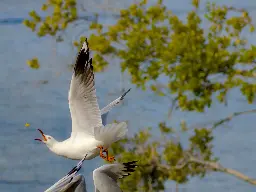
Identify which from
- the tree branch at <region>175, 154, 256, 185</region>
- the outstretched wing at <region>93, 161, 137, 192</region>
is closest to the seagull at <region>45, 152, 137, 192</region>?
the outstretched wing at <region>93, 161, 137, 192</region>

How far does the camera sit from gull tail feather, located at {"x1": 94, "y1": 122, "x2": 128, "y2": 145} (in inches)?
83.6

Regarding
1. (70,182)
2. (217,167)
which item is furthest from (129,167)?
(217,167)

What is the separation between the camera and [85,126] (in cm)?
224

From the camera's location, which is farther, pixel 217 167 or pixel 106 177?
pixel 217 167

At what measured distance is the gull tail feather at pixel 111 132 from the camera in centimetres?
212

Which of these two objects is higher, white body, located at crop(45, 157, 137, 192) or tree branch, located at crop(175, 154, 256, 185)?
white body, located at crop(45, 157, 137, 192)

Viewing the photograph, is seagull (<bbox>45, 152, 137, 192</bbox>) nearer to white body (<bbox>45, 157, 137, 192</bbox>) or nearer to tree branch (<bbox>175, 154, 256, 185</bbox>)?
white body (<bbox>45, 157, 137, 192</bbox>)

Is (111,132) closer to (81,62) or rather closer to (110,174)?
(110,174)

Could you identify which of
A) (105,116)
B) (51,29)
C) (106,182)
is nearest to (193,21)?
(51,29)

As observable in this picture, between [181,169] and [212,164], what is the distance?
0.59 feet

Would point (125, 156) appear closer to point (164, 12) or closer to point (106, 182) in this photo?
point (164, 12)

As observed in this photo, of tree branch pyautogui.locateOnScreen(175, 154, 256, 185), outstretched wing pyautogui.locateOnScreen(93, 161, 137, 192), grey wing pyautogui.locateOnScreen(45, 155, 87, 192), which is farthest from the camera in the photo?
tree branch pyautogui.locateOnScreen(175, 154, 256, 185)

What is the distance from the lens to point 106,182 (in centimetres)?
209

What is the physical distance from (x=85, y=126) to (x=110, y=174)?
0.20 meters
